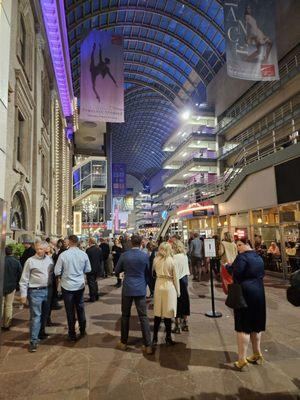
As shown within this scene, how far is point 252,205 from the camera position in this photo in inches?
556

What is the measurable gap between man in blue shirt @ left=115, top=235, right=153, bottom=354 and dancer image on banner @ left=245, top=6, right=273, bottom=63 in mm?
12779

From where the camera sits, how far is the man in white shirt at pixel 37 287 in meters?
5.00

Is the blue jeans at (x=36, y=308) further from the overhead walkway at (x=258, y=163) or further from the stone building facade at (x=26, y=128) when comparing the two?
the overhead walkway at (x=258, y=163)

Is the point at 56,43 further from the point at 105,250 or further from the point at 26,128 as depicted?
the point at 105,250

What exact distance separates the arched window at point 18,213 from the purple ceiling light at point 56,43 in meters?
Answer: 10.8

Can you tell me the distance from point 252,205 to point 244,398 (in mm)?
11611

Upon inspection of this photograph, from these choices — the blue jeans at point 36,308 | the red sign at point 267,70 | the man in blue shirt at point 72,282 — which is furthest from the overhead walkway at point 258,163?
the blue jeans at point 36,308

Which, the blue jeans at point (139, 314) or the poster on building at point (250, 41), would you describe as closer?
the blue jeans at point (139, 314)

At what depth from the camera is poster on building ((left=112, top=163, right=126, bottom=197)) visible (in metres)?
65.4

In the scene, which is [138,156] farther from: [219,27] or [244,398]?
[244,398]

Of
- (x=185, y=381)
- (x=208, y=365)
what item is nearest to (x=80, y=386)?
(x=185, y=381)

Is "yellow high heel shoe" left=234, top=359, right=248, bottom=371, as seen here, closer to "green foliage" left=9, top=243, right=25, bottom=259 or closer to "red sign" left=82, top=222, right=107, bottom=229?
"green foliage" left=9, top=243, right=25, bottom=259

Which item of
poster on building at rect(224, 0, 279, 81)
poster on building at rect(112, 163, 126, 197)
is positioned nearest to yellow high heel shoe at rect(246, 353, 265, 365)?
poster on building at rect(224, 0, 279, 81)

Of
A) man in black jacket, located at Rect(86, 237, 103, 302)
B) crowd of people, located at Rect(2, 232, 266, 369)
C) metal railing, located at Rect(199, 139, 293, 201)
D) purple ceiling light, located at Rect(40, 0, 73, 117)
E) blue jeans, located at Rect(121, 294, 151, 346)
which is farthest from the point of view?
metal railing, located at Rect(199, 139, 293, 201)
